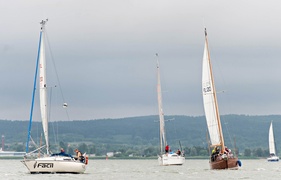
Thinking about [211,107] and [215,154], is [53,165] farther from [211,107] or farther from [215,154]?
[211,107]

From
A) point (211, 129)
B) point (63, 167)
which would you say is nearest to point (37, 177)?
point (63, 167)

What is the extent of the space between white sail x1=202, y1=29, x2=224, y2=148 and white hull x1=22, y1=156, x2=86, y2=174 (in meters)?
21.0

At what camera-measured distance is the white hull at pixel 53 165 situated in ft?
266

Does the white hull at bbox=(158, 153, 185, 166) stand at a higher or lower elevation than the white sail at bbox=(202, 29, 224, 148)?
lower

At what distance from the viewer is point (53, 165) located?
81125 mm

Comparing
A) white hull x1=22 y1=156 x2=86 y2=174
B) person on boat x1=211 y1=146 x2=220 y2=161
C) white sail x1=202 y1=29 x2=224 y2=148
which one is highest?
white sail x1=202 y1=29 x2=224 y2=148

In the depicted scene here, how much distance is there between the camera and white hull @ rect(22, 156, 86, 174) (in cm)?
8106

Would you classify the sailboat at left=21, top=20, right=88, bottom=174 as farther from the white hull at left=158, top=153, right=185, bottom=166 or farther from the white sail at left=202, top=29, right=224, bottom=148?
the white hull at left=158, top=153, right=185, bottom=166

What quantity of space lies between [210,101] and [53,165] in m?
24.6

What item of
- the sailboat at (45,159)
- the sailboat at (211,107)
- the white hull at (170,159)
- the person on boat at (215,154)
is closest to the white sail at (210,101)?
the sailboat at (211,107)

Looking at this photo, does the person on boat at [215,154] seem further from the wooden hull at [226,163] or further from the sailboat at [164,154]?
the sailboat at [164,154]

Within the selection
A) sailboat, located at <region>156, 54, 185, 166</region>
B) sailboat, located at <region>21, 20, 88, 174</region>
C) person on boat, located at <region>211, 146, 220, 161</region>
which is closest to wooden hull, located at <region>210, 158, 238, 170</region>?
person on boat, located at <region>211, 146, 220, 161</region>

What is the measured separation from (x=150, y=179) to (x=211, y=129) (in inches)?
634

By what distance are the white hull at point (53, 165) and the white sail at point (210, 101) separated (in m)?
21.0
